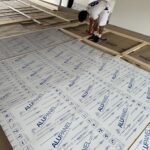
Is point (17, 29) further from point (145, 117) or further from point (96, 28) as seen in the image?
point (145, 117)

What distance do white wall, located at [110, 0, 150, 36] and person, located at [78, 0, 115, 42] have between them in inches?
22.4

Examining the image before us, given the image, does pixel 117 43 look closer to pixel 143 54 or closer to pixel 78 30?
pixel 143 54

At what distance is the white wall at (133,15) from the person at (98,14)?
57 cm

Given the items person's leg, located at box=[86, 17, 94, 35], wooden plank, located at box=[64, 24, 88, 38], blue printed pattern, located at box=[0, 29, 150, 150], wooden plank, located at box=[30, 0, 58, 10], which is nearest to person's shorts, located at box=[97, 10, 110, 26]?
person's leg, located at box=[86, 17, 94, 35]

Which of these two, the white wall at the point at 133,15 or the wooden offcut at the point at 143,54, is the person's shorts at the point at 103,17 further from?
the white wall at the point at 133,15

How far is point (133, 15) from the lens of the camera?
2.44 m

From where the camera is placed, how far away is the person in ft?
6.03

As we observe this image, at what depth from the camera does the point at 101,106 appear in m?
1.19

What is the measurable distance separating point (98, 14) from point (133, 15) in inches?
29.9

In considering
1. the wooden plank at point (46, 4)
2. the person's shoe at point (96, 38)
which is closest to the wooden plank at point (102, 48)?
the person's shoe at point (96, 38)

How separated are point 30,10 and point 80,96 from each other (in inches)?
71.0

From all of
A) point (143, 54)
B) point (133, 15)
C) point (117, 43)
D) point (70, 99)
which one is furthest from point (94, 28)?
point (70, 99)

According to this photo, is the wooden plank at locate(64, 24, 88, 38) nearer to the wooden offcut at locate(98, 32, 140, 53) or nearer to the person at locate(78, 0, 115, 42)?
the person at locate(78, 0, 115, 42)

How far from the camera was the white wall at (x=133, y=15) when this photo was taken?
234 centimetres
